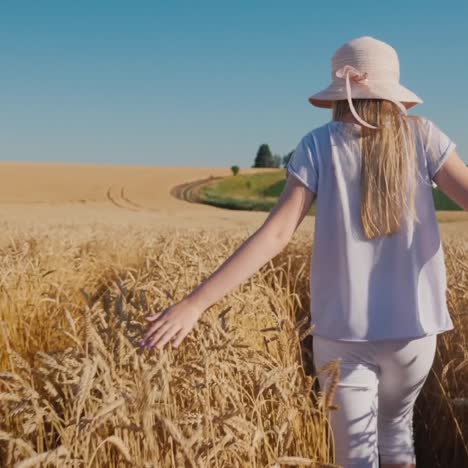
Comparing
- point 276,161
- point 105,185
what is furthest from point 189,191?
point 276,161

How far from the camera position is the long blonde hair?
160 cm

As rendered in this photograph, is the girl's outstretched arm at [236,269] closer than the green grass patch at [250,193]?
Yes

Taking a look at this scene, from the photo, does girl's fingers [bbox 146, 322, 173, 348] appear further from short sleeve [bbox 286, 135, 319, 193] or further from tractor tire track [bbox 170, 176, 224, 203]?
tractor tire track [bbox 170, 176, 224, 203]

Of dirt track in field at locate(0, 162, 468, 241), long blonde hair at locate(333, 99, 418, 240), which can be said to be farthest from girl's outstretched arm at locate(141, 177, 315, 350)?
dirt track in field at locate(0, 162, 468, 241)

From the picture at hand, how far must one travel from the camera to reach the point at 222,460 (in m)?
1.55

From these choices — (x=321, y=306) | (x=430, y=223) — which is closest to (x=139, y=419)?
(x=321, y=306)

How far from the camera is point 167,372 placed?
1.50 meters

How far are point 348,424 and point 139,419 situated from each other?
0.58 m

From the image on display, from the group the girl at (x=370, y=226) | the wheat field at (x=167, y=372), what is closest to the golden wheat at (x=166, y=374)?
the wheat field at (x=167, y=372)

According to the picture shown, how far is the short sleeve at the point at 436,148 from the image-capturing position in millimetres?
1650

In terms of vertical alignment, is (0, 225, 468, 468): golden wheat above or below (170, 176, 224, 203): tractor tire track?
below

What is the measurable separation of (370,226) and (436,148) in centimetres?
25

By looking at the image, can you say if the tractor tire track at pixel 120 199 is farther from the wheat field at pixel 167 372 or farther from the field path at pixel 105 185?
the wheat field at pixel 167 372

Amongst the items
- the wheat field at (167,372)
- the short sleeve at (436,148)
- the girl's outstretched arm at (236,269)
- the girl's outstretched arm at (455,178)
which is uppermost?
the short sleeve at (436,148)
